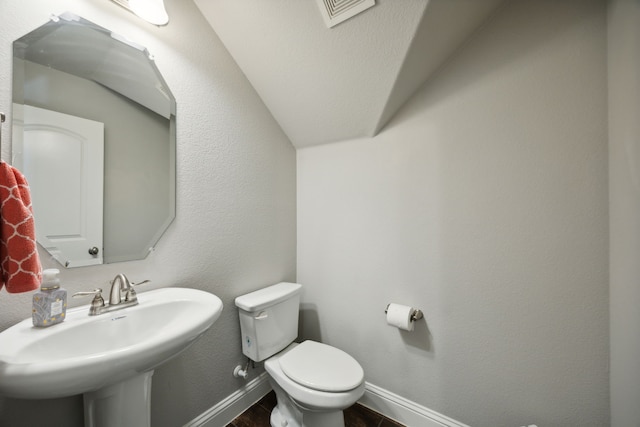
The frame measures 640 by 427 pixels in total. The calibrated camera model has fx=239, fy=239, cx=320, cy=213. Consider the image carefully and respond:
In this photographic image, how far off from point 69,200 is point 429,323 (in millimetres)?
1659

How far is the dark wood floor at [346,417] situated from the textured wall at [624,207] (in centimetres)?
97

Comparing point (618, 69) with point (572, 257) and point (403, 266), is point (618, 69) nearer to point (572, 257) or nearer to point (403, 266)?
point (572, 257)

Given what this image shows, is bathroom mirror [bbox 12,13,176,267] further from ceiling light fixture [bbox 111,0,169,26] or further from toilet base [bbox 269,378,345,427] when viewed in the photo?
toilet base [bbox 269,378,345,427]

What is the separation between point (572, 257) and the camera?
96 cm

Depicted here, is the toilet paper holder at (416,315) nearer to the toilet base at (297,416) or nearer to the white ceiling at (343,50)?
the toilet base at (297,416)

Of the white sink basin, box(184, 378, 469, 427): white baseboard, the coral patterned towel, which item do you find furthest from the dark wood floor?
the coral patterned towel

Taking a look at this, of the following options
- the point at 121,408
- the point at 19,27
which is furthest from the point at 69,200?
the point at 121,408

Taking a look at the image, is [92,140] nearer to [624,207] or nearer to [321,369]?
[321,369]

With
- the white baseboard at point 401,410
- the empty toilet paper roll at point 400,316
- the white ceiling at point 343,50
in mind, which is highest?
the white ceiling at point 343,50

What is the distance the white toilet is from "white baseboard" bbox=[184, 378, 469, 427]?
205 millimetres

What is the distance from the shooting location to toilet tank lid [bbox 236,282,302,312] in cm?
126

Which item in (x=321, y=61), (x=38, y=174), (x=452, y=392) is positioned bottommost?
(x=452, y=392)

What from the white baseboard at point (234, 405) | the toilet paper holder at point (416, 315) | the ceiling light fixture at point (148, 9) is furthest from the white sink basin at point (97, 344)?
the ceiling light fixture at point (148, 9)

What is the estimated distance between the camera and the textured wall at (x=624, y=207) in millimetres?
741
